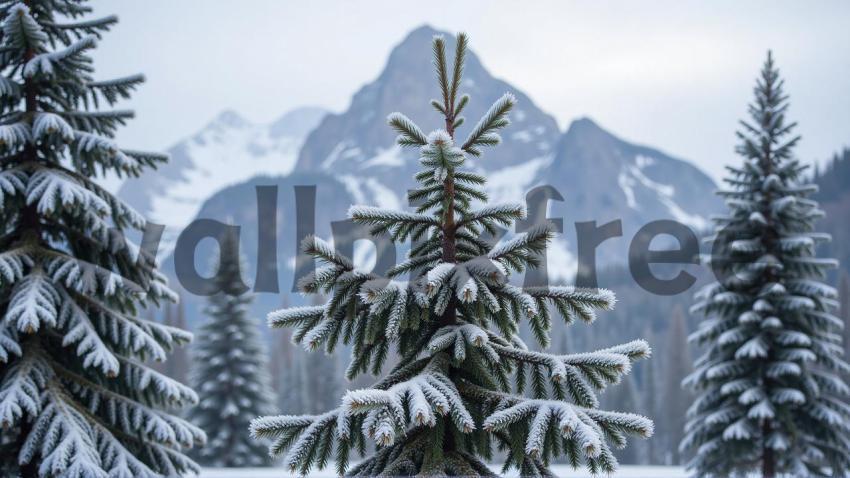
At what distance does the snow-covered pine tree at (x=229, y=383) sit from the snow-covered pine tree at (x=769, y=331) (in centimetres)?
1469

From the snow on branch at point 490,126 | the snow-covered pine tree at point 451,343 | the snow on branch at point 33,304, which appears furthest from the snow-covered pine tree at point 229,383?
the snow on branch at point 490,126

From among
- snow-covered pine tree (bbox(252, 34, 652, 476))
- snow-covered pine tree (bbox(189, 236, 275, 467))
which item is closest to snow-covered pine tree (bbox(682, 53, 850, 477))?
snow-covered pine tree (bbox(252, 34, 652, 476))

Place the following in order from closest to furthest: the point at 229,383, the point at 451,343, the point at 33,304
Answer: the point at 451,343 < the point at 33,304 < the point at 229,383

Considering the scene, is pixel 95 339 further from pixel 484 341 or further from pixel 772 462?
pixel 772 462

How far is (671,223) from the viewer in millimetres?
8641

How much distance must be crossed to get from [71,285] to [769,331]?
39.2 feet

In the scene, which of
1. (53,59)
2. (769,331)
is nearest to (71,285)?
(53,59)

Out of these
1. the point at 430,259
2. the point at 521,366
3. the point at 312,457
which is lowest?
the point at 312,457

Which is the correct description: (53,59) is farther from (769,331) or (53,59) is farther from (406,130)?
(769,331)

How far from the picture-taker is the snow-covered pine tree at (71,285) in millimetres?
6875

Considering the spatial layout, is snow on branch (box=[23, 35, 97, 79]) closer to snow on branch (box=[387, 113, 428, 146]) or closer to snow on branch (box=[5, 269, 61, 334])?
snow on branch (box=[5, 269, 61, 334])

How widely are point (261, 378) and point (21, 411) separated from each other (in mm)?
A: 17890

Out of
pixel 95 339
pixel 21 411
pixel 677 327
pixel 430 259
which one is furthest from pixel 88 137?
pixel 677 327

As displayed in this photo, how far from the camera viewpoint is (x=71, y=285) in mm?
7480
